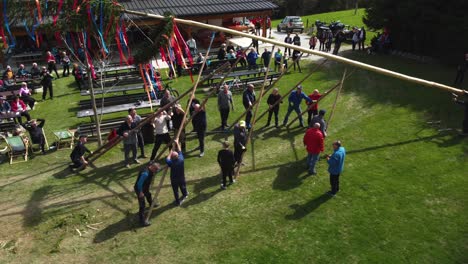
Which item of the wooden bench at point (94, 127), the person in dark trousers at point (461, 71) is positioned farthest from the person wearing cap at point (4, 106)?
the person in dark trousers at point (461, 71)

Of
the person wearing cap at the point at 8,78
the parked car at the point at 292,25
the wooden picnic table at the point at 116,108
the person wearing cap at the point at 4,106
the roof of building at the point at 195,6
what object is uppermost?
the roof of building at the point at 195,6

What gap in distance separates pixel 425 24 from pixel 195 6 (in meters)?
15.0

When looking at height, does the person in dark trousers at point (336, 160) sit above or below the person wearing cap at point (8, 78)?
below

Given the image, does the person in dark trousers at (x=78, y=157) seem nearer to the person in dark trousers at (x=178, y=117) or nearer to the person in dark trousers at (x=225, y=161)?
the person in dark trousers at (x=178, y=117)

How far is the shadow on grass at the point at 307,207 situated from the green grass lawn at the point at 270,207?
3cm

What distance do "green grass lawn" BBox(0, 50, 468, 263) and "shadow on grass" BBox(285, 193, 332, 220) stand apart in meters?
Answer: 0.03

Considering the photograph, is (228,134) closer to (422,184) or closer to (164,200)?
(164,200)

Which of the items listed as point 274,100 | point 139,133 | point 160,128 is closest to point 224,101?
point 274,100

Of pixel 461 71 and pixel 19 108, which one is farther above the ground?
pixel 461 71

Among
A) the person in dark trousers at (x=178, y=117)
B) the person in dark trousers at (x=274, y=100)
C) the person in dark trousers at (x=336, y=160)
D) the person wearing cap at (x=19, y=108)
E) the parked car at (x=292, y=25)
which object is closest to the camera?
the person in dark trousers at (x=336, y=160)

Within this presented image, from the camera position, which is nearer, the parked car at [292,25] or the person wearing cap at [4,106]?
the person wearing cap at [4,106]

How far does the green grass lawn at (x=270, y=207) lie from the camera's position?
867 cm

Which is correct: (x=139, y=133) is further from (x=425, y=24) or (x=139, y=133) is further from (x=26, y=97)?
(x=425, y=24)

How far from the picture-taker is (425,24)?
2188cm
